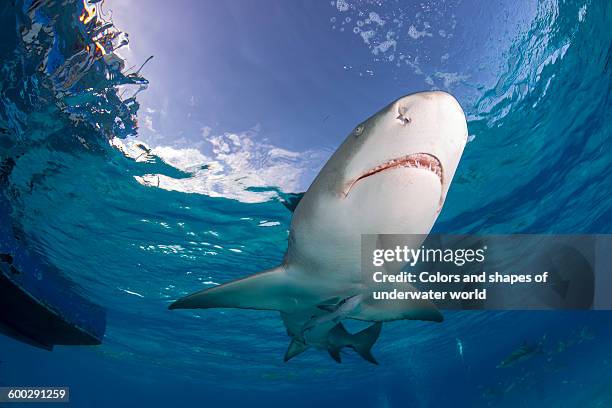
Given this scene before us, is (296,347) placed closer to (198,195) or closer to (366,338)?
(366,338)

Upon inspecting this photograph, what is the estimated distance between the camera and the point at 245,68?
7297 mm

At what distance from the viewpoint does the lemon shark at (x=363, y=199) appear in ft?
7.38

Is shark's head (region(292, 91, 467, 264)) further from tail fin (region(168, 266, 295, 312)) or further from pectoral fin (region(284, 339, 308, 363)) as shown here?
pectoral fin (region(284, 339, 308, 363))

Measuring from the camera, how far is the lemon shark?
225 centimetres

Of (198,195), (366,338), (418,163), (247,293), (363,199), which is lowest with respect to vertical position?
(366,338)

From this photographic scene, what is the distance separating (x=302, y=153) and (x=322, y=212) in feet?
20.2

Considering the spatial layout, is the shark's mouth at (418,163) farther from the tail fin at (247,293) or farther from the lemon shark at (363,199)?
the tail fin at (247,293)

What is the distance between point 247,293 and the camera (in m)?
4.51

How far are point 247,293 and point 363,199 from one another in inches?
98.2

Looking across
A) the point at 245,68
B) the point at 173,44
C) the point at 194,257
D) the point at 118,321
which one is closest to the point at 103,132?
the point at 173,44

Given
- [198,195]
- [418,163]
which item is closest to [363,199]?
[418,163]

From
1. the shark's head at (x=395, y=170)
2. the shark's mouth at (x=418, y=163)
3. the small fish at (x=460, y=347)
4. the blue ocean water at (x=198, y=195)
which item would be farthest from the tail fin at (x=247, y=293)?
the small fish at (x=460, y=347)

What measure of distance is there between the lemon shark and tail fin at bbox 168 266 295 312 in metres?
0.01

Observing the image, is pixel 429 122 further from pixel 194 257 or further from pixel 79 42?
pixel 194 257
